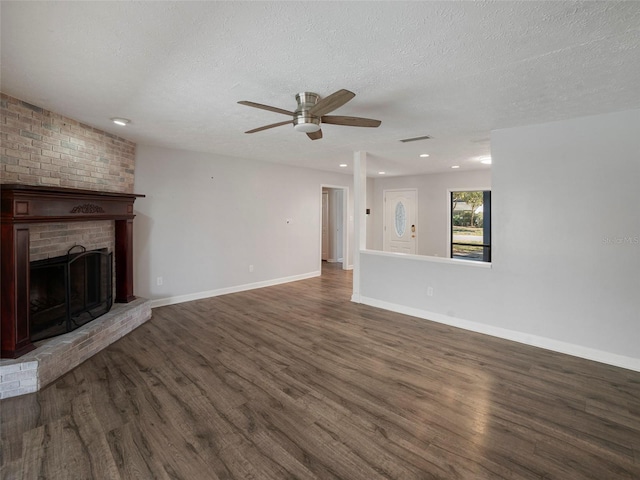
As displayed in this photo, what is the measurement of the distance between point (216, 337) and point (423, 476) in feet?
8.45

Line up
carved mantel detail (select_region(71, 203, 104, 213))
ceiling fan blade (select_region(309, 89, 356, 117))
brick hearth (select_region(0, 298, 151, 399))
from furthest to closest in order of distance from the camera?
carved mantel detail (select_region(71, 203, 104, 213)), brick hearth (select_region(0, 298, 151, 399)), ceiling fan blade (select_region(309, 89, 356, 117))

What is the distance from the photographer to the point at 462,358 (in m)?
3.04

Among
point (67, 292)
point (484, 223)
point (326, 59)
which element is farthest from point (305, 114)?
point (484, 223)

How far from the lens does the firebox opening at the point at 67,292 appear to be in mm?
2910

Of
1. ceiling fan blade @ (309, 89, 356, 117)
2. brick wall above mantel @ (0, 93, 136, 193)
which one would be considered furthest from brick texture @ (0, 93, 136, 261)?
ceiling fan blade @ (309, 89, 356, 117)

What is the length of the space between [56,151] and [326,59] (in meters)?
2.96

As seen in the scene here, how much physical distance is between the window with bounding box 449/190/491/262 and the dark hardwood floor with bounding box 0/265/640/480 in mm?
4153

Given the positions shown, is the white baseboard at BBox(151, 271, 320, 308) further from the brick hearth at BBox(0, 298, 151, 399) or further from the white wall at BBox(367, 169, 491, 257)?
the white wall at BBox(367, 169, 491, 257)

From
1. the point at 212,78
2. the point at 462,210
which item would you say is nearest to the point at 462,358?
the point at 212,78

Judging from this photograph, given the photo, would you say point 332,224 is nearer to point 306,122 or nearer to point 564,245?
point 564,245

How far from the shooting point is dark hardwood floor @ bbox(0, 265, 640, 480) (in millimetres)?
1729

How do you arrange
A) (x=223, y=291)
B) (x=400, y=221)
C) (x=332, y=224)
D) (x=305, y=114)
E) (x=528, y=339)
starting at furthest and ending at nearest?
(x=332, y=224) < (x=400, y=221) < (x=223, y=291) < (x=528, y=339) < (x=305, y=114)

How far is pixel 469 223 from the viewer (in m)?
7.25

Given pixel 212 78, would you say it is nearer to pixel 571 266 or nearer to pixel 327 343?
pixel 327 343
